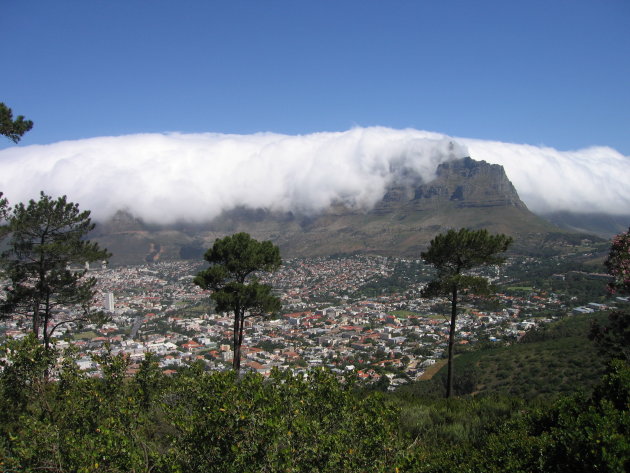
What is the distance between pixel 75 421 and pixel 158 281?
106067mm

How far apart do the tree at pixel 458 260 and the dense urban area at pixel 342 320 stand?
87 cm

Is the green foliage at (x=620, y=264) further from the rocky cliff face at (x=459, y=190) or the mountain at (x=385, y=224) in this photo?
the rocky cliff face at (x=459, y=190)

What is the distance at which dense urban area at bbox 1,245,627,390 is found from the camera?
3167 centimetres

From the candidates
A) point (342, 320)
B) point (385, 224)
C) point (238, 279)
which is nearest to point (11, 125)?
point (238, 279)

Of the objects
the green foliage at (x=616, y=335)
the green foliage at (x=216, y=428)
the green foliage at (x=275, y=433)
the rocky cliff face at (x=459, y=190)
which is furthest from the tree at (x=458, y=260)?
the rocky cliff face at (x=459, y=190)

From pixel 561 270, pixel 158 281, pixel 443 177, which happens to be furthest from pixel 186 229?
pixel 561 270

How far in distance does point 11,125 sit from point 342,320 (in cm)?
5049

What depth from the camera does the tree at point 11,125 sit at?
9.80 metres

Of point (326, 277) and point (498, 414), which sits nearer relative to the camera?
point (498, 414)

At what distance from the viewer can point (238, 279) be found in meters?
14.5

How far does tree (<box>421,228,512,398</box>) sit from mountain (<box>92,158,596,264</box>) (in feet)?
340

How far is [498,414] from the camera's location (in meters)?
8.94

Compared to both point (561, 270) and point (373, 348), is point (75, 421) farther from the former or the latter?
point (561, 270)

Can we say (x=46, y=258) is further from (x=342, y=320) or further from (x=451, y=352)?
(x=342, y=320)
